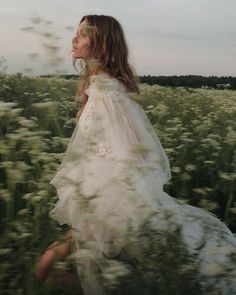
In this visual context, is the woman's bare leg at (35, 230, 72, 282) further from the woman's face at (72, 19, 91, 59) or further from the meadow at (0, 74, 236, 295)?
the woman's face at (72, 19, 91, 59)

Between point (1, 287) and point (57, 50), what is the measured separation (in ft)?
2.65

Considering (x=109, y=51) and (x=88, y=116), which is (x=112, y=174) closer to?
(x=88, y=116)

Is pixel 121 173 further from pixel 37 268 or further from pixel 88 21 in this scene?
pixel 88 21

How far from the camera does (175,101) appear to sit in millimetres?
8617

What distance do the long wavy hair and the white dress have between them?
10cm

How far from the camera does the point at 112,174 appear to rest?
10.6 ft

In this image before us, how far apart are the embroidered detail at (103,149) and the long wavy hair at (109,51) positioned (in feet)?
1.37

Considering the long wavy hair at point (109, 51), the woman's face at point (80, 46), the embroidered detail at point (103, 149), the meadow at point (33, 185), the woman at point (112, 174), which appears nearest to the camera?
the meadow at point (33, 185)

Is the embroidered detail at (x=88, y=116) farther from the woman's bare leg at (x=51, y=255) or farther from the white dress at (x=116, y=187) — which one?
the woman's bare leg at (x=51, y=255)

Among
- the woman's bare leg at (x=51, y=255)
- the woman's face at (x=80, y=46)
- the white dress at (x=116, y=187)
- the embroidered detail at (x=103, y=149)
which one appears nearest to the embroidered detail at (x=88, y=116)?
the white dress at (x=116, y=187)

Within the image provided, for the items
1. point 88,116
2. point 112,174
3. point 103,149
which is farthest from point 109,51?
point 112,174

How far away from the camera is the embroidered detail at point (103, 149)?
332 centimetres

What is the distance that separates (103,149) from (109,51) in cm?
57

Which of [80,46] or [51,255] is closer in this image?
[51,255]
